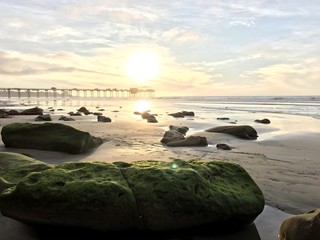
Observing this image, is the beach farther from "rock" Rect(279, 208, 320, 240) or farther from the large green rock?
"rock" Rect(279, 208, 320, 240)

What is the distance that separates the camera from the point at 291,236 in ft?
13.6

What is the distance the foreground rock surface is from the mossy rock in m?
0.83

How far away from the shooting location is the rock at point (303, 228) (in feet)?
13.0

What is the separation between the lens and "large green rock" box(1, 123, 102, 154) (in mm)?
10391

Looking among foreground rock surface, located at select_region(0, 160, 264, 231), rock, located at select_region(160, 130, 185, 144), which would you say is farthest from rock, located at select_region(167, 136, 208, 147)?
foreground rock surface, located at select_region(0, 160, 264, 231)

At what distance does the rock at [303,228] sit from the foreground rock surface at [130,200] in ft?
2.45

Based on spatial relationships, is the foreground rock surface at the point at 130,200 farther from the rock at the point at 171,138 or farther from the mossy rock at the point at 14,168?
the rock at the point at 171,138

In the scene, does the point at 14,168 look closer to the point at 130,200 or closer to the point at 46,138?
the point at 130,200

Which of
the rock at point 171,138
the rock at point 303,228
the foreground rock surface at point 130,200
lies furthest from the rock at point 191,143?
the rock at point 303,228

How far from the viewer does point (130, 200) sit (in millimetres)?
4551

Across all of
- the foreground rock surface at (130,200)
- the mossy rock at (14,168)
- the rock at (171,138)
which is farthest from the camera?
the rock at (171,138)

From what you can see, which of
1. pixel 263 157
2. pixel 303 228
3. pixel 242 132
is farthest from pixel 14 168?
pixel 242 132

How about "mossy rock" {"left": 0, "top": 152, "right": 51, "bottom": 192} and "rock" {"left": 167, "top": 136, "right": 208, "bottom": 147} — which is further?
"rock" {"left": 167, "top": 136, "right": 208, "bottom": 147}

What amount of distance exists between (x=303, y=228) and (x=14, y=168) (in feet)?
16.0
